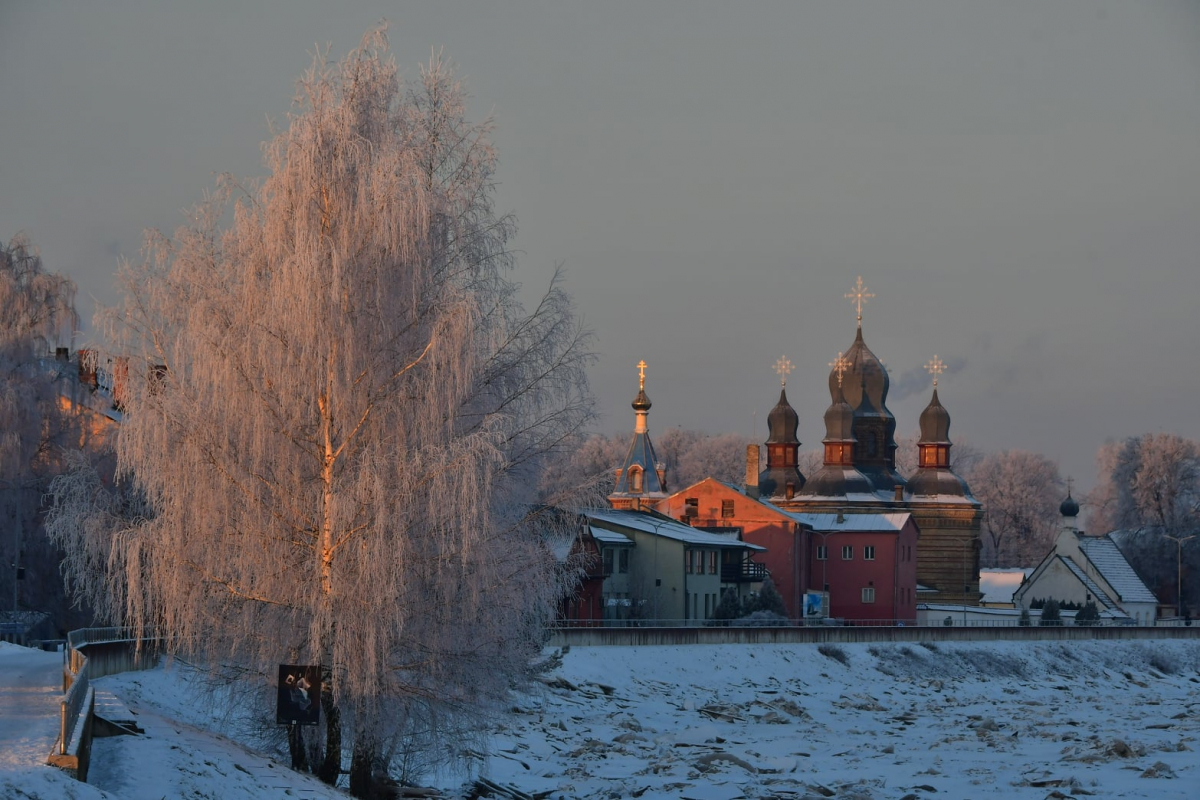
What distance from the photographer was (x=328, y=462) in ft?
67.7

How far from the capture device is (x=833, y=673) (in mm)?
57406

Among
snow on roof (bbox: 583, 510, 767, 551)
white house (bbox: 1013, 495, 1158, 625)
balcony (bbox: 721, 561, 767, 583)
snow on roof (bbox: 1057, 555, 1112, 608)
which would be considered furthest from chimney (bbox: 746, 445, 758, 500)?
snow on roof (bbox: 583, 510, 767, 551)

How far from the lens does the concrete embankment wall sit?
167 ft

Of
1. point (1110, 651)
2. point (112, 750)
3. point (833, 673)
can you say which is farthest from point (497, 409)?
point (1110, 651)

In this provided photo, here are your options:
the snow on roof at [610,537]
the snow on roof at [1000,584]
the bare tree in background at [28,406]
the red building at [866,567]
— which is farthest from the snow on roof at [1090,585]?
the bare tree in background at [28,406]

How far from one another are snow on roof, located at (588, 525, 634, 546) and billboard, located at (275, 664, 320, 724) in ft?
150

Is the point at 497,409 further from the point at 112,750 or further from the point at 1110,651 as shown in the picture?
the point at 1110,651

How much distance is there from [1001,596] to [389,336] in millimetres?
90281

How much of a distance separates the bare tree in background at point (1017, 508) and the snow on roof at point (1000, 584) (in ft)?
85.1

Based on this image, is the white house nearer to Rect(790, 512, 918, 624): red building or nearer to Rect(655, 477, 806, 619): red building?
Rect(790, 512, 918, 624): red building

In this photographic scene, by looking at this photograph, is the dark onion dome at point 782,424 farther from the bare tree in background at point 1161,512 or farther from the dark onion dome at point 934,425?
the bare tree in background at point 1161,512

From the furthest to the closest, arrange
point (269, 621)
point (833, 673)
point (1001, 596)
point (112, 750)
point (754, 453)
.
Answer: point (754, 453)
point (1001, 596)
point (833, 673)
point (269, 621)
point (112, 750)

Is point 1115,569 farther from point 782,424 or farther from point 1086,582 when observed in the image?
point 782,424

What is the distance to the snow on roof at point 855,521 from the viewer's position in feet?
289
